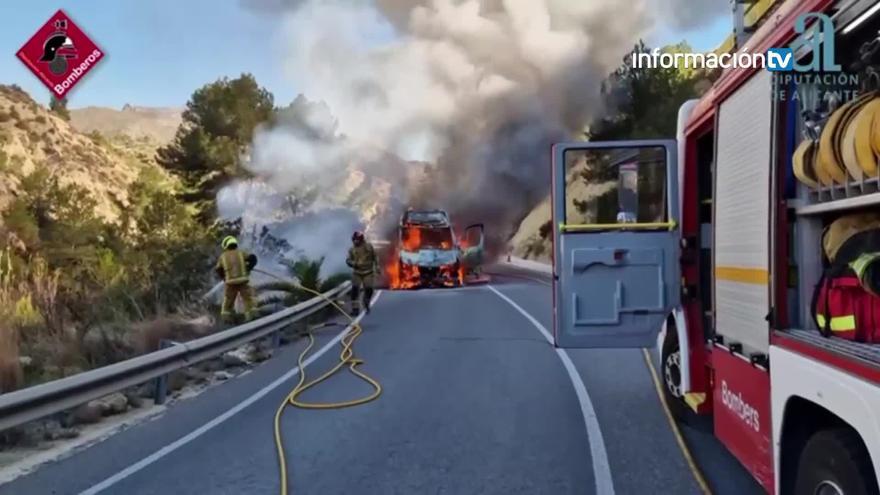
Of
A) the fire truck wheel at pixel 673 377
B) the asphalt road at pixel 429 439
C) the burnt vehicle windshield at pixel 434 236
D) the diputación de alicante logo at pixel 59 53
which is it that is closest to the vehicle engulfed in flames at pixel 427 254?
the burnt vehicle windshield at pixel 434 236

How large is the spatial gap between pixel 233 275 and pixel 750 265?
8.91 meters

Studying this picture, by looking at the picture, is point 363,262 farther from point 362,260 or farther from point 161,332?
point 161,332


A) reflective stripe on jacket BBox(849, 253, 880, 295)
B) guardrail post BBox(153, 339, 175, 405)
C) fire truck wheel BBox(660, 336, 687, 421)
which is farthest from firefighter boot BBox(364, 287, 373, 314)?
reflective stripe on jacket BBox(849, 253, 880, 295)

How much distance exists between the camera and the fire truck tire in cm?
265

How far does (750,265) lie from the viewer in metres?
3.91

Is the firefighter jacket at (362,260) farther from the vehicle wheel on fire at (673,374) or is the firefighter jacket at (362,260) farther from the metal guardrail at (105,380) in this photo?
the vehicle wheel on fire at (673,374)

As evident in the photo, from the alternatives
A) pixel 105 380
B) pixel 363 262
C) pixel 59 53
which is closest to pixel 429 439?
pixel 105 380

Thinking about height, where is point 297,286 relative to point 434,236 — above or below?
below

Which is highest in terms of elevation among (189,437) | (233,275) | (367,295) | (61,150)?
(61,150)

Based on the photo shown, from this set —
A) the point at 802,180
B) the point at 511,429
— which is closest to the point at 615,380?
the point at 511,429

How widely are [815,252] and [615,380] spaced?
16.5 ft

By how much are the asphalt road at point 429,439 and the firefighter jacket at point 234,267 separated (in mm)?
2003

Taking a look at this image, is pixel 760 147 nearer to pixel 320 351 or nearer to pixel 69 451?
pixel 69 451

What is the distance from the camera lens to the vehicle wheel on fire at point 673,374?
246 inches
